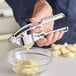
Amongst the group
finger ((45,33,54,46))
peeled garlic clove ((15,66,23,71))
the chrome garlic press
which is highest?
the chrome garlic press

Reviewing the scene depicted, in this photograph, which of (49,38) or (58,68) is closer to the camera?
(58,68)

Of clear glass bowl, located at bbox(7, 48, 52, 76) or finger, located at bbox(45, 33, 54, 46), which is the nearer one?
clear glass bowl, located at bbox(7, 48, 52, 76)

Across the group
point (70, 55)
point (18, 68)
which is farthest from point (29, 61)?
point (70, 55)

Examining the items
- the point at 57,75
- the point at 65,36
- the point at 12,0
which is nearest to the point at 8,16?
the point at 12,0

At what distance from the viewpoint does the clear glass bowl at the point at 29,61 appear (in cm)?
64

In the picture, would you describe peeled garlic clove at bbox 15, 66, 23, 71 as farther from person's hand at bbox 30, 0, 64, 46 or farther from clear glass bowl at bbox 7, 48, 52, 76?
person's hand at bbox 30, 0, 64, 46

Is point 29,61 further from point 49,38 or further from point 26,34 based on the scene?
point 49,38

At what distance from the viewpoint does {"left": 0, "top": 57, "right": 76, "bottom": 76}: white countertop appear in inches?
26.7

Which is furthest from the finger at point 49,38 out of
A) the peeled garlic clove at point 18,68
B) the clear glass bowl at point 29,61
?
the peeled garlic clove at point 18,68

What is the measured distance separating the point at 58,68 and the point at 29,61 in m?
0.10

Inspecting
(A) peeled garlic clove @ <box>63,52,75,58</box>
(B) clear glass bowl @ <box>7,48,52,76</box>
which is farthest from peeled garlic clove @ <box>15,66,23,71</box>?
(A) peeled garlic clove @ <box>63,52,75,58</box>

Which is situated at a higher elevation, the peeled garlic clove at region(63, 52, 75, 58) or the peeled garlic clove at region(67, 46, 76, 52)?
the peeled garlic clove at region(67, 46, 76, 52)

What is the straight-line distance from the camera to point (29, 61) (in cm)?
66

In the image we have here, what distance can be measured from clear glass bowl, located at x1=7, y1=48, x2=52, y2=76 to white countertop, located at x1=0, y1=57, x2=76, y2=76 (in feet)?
0.08
